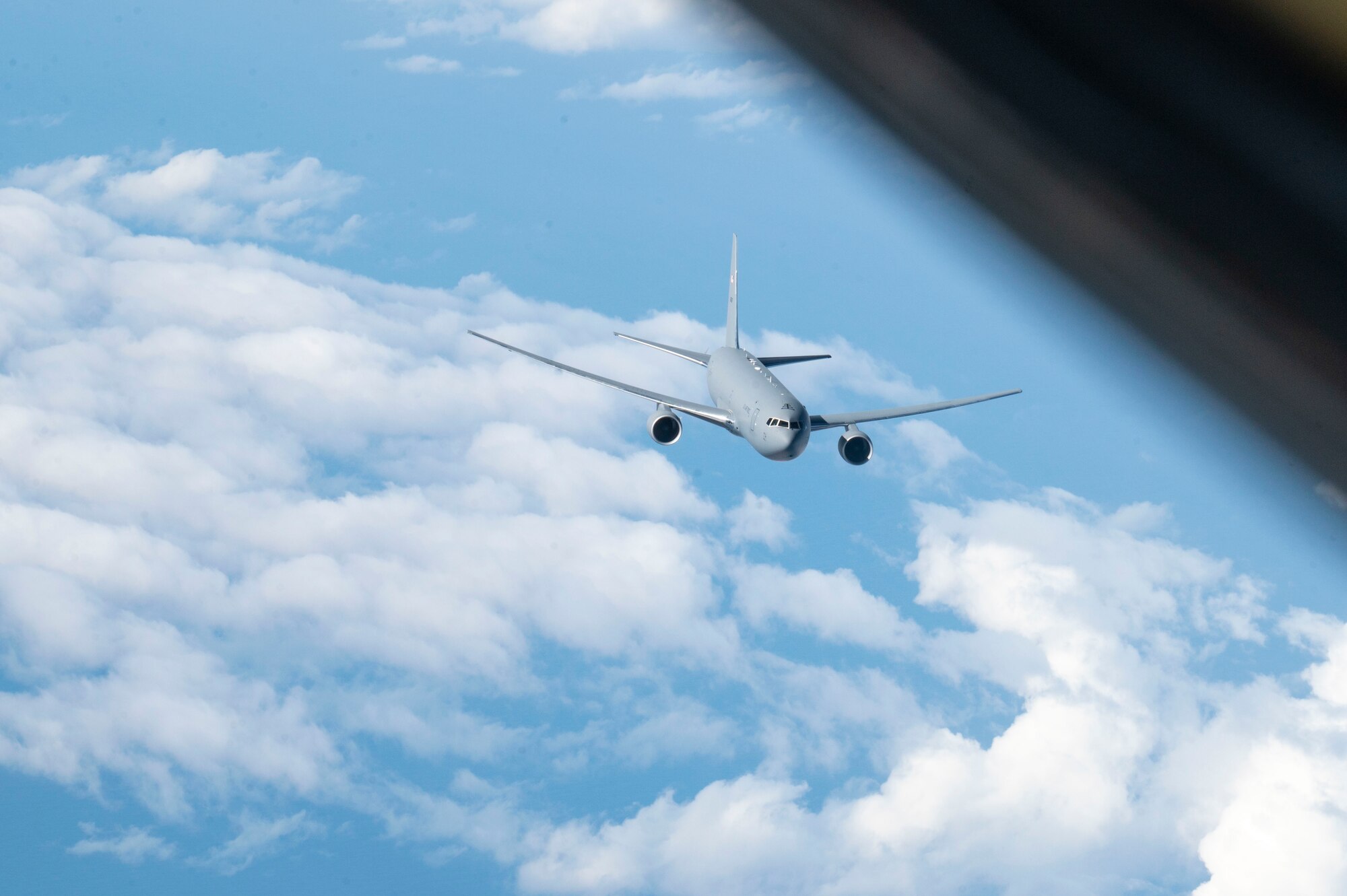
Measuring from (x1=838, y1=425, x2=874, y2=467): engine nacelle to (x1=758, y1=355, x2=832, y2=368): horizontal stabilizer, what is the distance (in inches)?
105

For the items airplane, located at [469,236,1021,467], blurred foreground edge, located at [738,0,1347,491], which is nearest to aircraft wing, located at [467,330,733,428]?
airplane, located at [469,236,1021,467]

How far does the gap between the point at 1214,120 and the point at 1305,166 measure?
0.15m

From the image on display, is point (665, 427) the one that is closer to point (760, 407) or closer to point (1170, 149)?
point (760, 407)

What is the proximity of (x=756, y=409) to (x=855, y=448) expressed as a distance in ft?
14.7

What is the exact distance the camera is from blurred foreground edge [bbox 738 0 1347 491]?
1.67 meters

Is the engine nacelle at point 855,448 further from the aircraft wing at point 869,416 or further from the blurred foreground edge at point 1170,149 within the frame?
the blurred foreground edge at point 1170,149

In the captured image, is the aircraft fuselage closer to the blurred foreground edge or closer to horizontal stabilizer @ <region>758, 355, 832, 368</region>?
horizontal stabilizer @ <region>758, 355, 832, 368</region>

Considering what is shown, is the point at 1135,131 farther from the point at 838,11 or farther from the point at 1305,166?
the point at 838,11

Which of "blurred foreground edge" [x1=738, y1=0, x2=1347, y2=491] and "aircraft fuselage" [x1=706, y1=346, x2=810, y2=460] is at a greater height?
"aircraft fuselage" [x1=706, y1=346, x2=810, y2=460]

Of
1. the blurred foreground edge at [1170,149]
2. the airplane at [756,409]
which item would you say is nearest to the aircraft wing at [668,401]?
the airplane at [756,409]

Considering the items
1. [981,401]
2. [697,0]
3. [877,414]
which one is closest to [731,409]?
[877,414]

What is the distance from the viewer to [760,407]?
3144cm

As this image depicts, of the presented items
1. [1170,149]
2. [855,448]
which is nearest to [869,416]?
[855,448]

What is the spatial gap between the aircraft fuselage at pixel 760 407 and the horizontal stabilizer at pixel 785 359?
940mm
